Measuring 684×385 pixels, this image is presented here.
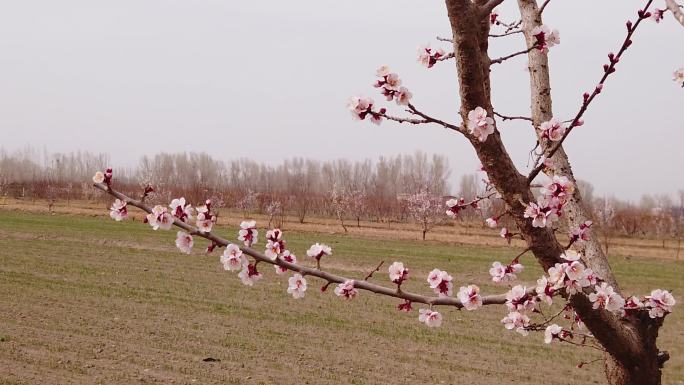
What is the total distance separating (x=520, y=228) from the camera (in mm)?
1646

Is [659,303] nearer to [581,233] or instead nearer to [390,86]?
[581,233]

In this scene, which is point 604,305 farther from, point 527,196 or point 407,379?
point 407,379

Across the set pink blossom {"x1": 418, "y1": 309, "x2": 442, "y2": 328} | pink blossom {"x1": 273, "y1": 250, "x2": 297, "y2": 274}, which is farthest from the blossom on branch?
pink blossom {"x1": 418, "y1": 309, "x2": 442, "y2": 328}

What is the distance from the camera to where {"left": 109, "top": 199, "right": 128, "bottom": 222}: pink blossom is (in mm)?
1886

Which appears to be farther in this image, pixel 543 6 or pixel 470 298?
pixel 543 6

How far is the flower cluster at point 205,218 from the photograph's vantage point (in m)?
1.76

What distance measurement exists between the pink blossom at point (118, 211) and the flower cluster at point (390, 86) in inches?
34.2

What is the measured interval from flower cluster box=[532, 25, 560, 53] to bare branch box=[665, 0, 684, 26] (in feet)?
1.09

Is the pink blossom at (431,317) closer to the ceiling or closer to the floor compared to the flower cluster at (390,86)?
closer to the floor

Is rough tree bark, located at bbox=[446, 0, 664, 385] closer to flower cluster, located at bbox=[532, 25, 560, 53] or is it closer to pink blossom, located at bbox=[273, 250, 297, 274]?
flower cluster, located at bbox=[532, 25, 560, 53]

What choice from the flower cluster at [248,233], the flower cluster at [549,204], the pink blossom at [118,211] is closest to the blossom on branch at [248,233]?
the flower cluster at [248,233]

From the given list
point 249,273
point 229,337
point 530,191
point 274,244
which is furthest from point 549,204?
point 229,337

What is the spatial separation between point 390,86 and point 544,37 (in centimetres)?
54

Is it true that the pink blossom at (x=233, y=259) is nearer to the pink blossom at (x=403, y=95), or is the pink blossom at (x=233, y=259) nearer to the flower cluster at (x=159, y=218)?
the flower cluster at (x=159, y=218)
